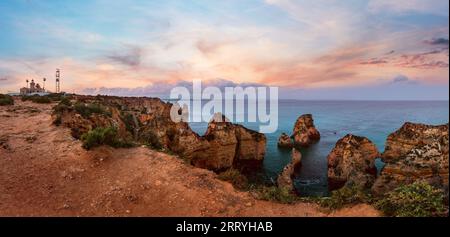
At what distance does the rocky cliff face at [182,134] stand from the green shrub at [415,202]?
12.5m

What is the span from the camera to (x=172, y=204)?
36.8ft

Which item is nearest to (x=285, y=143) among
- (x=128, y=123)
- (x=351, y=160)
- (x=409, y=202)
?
(x=351, y=160)

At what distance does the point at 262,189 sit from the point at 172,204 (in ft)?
12.2

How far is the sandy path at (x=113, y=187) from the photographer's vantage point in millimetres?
10773

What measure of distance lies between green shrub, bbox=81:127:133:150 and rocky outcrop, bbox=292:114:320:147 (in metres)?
47.6

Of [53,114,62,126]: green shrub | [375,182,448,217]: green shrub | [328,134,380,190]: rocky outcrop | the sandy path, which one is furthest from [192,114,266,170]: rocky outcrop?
[375,182,448,217]: green shrub

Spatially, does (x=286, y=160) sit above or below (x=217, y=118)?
below

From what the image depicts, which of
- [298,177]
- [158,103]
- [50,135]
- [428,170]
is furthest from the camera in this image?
[158,103]

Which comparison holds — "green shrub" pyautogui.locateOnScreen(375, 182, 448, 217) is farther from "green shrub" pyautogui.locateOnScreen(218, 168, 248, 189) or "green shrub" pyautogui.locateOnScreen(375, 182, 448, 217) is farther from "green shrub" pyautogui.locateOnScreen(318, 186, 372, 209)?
"green shrub" pyautogui.locateOnScreen(218, 168, 248, 189)

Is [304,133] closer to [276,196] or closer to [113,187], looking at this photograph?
[276,196]
